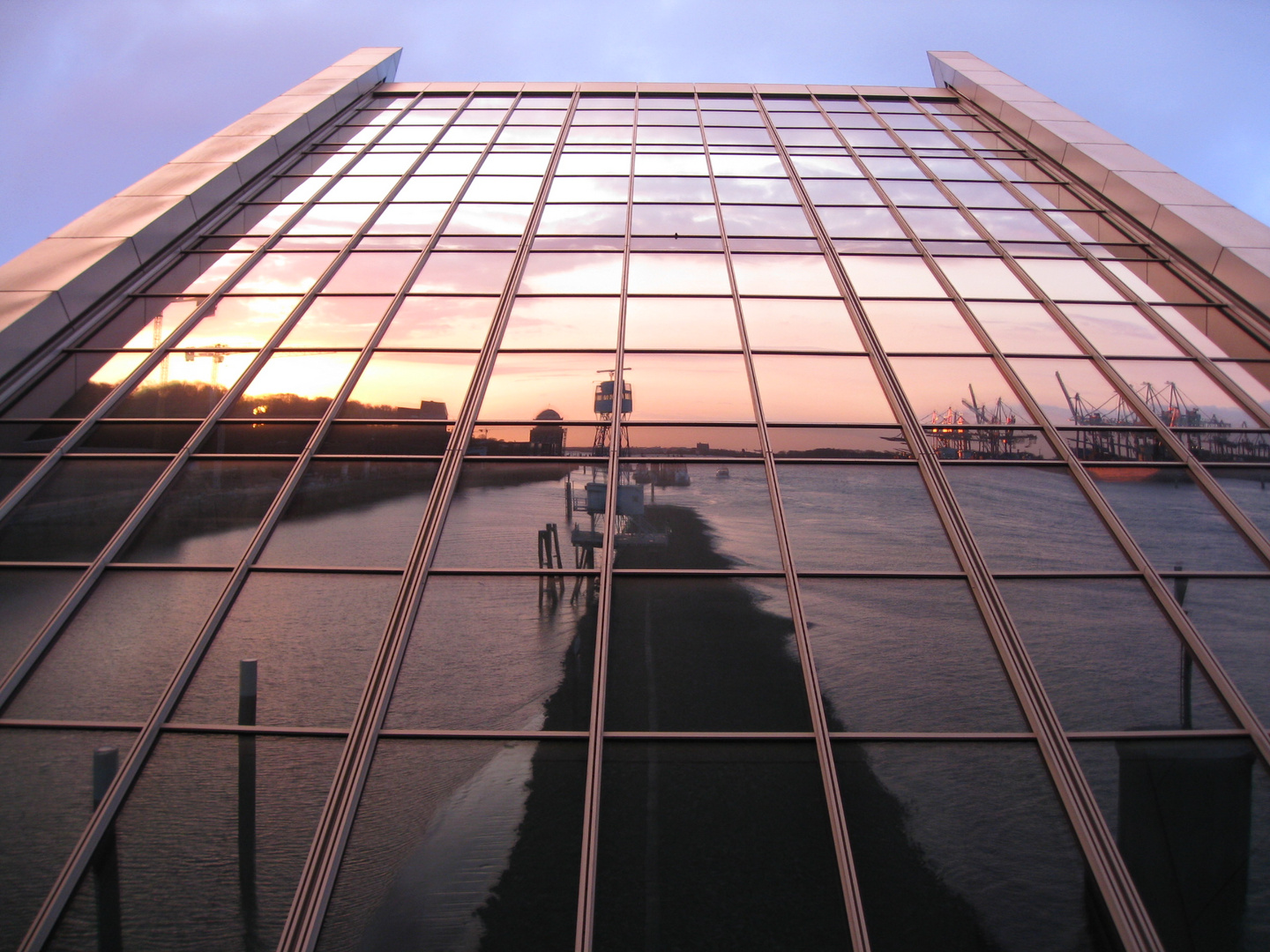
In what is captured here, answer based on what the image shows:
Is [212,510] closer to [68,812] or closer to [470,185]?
[68,812]

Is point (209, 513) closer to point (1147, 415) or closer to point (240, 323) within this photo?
point (240, 323)

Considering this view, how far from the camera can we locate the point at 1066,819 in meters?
5.32

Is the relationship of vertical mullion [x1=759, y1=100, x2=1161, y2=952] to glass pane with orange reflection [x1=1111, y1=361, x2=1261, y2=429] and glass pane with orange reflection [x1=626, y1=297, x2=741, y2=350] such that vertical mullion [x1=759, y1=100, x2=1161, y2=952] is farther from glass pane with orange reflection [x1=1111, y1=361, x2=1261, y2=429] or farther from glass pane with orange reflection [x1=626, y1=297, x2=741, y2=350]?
glass pane with orange reflection [x1=1111, y1=361, x2=1261, y2=429]

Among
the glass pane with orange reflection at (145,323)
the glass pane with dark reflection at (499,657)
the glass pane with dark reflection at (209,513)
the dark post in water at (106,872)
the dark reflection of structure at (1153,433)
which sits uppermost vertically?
the glass pane with orange reflection at (145,323)

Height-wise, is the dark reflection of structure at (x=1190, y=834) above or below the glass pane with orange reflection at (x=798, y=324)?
below

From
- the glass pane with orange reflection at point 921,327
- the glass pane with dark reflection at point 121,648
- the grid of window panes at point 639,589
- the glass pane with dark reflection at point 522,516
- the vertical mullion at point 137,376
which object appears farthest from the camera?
the glass pane with orange reflection at point 921,327

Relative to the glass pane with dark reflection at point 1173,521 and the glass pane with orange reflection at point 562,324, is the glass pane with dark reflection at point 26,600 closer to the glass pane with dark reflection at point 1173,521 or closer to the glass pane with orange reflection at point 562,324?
the glass pane with orange reflection at point 562,324

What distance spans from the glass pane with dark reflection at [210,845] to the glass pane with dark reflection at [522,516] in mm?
2325

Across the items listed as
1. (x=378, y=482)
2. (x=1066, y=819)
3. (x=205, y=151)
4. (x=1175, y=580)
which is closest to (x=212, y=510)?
(x=378, y=482)

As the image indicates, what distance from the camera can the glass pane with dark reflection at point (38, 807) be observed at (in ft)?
16.3

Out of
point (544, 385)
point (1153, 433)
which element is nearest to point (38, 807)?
point (544, 385)

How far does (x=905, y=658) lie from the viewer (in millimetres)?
6441

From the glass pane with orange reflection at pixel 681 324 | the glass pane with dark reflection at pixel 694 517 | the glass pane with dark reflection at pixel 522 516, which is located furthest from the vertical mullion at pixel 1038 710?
the glass pane with dark reflection at pixel 522 516

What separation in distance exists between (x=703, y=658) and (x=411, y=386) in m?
5.67
